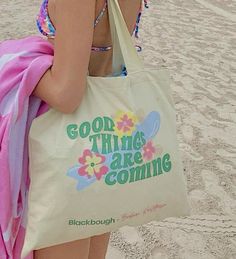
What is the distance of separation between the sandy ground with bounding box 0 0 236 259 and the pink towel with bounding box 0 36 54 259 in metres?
1.12

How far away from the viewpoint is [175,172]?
129 cm

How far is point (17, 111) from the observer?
47.1 inches

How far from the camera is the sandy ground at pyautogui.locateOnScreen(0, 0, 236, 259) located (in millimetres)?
2436

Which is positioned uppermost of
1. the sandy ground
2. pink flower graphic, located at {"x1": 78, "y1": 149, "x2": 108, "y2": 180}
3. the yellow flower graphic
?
the yellow flower graphic

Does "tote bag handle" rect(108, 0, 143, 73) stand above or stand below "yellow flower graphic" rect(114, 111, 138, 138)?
above

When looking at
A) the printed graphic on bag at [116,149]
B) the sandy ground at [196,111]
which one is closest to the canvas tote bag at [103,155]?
the printed graphic on bag at [116,149]

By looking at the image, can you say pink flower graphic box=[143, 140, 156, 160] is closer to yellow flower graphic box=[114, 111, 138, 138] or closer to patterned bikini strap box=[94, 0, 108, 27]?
yellow flower graphic box=[114, 111, 138, 138]

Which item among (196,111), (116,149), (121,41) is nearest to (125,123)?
(116,149)

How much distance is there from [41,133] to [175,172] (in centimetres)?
33

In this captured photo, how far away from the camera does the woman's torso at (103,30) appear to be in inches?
46.4

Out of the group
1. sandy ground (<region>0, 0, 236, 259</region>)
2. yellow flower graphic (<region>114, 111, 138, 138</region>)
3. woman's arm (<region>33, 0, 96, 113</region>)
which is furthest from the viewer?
sandy ground (<region>0, 0, 236, 259</region>)

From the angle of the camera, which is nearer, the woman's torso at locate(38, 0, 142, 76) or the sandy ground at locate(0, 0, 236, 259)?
the woman's torso at locate(38, 0, 142, 76)

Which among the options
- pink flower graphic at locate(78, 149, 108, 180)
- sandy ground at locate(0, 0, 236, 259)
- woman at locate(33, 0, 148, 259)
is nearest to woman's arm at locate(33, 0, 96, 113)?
woman at locate(33, 0, 148, 259)

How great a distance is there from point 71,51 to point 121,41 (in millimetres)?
134
